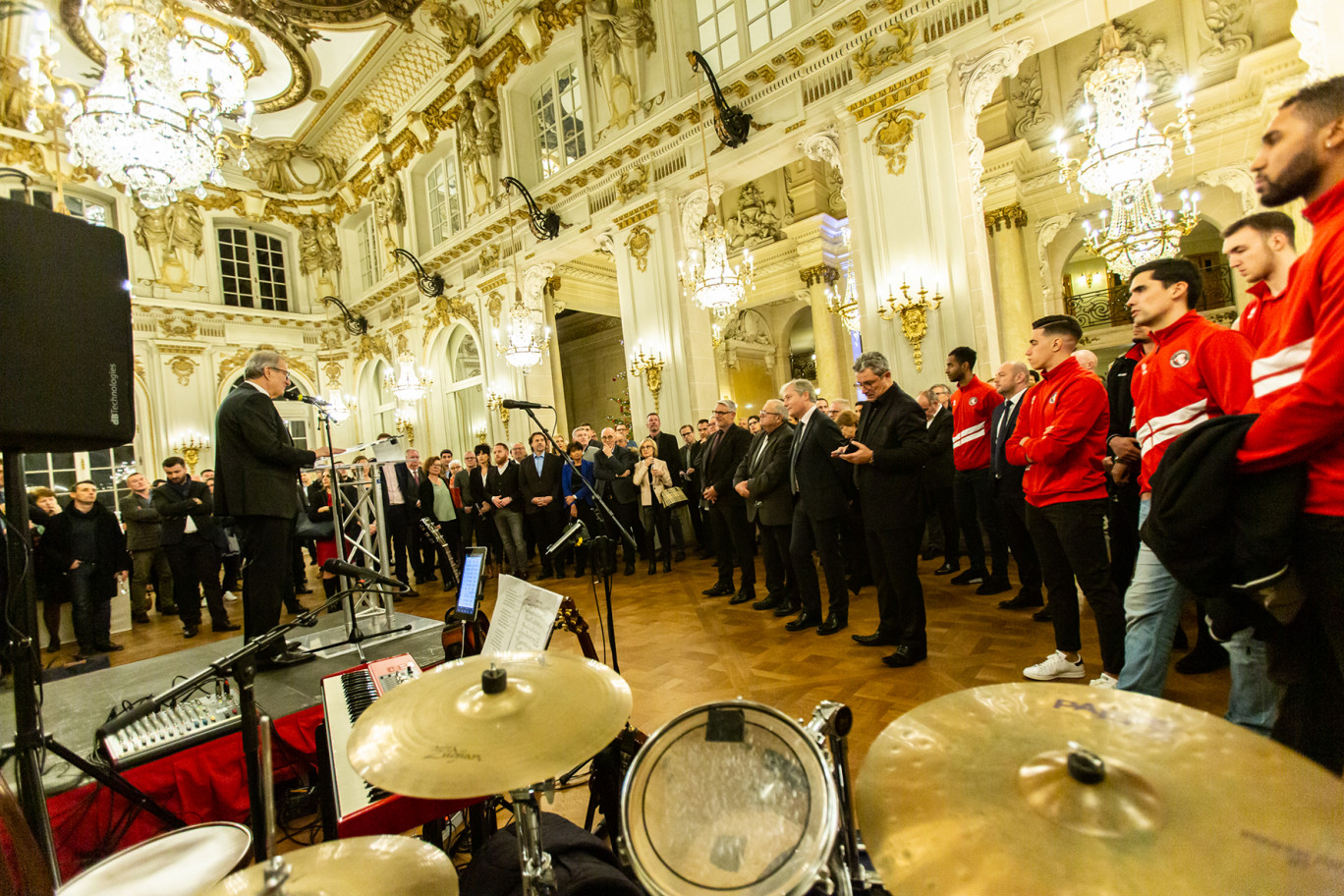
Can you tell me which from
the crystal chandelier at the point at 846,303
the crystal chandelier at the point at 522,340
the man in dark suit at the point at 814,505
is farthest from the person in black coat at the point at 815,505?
the crystal chandelier at the point at 846,303

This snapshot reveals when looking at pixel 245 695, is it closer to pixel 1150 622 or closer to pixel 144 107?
pixel 1150 622

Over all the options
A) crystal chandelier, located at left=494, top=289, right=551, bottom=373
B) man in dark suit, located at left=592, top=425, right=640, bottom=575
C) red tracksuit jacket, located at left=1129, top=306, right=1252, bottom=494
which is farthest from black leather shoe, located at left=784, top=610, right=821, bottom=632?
crystal chandelier, located at left=494, top=289, right=551, bottom=373

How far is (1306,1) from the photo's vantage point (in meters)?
4.06

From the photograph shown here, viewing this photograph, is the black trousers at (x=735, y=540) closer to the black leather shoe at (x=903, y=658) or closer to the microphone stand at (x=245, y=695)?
the black leather shoe at (x=903, y=658)

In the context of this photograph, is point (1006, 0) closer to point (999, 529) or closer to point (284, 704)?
point (999, 529)

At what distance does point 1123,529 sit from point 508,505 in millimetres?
5759

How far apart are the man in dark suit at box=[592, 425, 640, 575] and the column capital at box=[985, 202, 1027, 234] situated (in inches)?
286

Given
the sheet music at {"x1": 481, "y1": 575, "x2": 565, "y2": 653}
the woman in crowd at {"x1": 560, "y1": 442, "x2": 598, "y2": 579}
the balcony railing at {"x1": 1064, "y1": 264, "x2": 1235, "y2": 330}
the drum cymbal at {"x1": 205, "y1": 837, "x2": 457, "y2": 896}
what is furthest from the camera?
the balcony railing at {"x1": 1064, "y1": 264, "x2": 1235, "y2": 330}

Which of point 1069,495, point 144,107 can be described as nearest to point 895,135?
point 1069,495

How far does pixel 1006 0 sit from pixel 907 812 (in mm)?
7235

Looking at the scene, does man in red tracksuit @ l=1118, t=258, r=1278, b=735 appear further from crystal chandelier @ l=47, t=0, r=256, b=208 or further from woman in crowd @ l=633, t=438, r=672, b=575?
crystal chandelier @ l=47, t=0, r=256, b=208

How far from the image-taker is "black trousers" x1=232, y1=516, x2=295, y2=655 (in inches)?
114

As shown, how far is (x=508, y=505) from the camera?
6836 millimetres

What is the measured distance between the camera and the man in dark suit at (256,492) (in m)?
2.92
